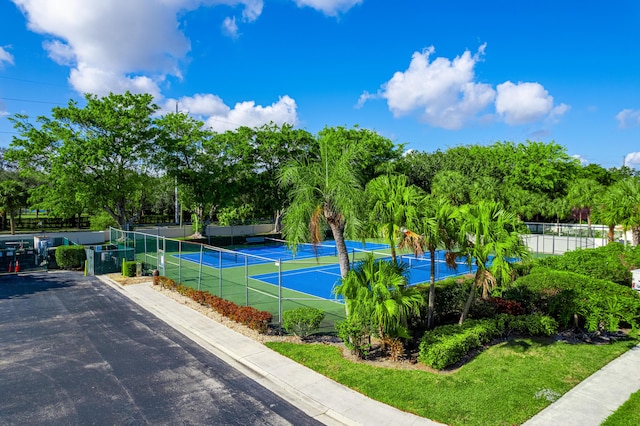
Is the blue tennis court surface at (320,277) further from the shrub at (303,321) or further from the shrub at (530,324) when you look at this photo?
the shrub at (530,324)

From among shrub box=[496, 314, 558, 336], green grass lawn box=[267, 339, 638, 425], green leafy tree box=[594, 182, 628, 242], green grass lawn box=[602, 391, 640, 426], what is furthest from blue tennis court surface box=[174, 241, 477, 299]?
green leafy tree box=[594, 182, 628, 242]

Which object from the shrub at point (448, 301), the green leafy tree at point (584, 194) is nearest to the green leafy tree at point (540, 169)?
the green leafy tree at point (584, 194)

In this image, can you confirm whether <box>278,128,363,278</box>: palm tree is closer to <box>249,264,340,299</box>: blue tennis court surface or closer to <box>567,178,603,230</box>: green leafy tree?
<box>249,264,340,299</box>: blue tennis court surface

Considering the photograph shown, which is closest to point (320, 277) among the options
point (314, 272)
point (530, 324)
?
point (314, 272)

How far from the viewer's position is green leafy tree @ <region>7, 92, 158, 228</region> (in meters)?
33.6

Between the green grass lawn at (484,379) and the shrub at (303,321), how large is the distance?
2.26 ft

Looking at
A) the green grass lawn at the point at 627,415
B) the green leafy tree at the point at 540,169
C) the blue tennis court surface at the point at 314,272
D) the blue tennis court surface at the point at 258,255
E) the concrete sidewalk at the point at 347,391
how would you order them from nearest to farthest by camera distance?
the green grass lawn at the point at 627,415 < the concrete sidewalk at the point at 347,391 < the blue tennis court surface at the point at 314,272 < the blue tennis court surface at the point at 258,255 < the green leafy tree at the point at 540,169

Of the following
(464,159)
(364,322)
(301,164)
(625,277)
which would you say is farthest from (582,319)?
(464,159)

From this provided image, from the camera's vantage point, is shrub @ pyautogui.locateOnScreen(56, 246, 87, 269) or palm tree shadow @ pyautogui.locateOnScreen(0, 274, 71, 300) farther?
shrub @ pyautogui.locateOnScreen(56, 246, 87, 269)

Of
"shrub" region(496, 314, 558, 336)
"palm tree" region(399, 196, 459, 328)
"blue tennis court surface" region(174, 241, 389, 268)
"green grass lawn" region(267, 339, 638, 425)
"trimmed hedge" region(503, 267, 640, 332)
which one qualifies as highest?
"palm tree" region(399, 196, 459, 328)

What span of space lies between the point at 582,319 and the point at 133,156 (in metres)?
Result: 35.5

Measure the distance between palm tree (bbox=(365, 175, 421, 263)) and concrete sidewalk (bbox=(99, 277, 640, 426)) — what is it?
4422 mm

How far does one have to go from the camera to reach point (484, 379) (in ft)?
32.6

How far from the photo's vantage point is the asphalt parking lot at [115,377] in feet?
28.5
